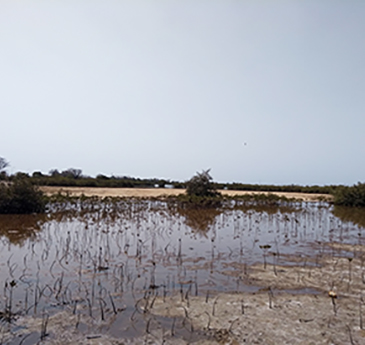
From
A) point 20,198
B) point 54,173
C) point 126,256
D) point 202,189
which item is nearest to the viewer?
point 126,256

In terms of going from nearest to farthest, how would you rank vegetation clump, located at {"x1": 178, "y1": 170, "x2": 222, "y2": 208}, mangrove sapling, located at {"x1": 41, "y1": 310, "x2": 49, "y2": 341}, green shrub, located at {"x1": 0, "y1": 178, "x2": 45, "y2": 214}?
mangrove sapling, located at {"x1": 41, "y1": 310, "x2": 49, "y2": 341}
green shrub, located at {"x1": 0, "y1": 178, "x2": 45, "y2": 214}
vegetation clump, located at {"x1": 178, "y1": 170, "x2": 222, "y2": 208}

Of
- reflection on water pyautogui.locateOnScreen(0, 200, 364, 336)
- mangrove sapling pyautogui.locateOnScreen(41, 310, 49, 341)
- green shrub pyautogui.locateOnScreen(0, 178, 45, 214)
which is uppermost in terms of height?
green shrub pyautogui.locateOnScreen(0, 178, 45, 214)

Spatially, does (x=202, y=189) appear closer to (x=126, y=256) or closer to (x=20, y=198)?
(x=20, y=198)

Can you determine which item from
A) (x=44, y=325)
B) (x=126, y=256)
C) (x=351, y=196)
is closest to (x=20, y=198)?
(x=126, y=256)

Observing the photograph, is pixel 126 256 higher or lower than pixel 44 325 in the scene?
higher

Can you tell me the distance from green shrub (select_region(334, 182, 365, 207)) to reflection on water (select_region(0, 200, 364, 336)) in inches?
343

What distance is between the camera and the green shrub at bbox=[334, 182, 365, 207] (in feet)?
74.0

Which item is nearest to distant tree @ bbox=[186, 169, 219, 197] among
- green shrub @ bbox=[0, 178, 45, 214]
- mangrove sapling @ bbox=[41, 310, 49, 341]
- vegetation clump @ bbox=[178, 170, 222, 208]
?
vegetation clump @ bbox=[178, 170, 222, 208]

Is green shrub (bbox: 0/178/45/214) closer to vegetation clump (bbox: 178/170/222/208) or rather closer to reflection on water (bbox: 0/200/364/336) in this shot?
reflection on water (bbox: 0/200/364/336)

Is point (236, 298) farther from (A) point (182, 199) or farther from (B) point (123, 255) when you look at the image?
(A) point (182, 199)

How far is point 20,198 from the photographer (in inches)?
608

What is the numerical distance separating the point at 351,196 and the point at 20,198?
19.8 meters

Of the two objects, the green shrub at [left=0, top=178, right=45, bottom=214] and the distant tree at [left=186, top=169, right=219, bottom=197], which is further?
the distant tree at [left=186, top=169, right=219, bottom=197]

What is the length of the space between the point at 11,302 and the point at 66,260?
244cm
